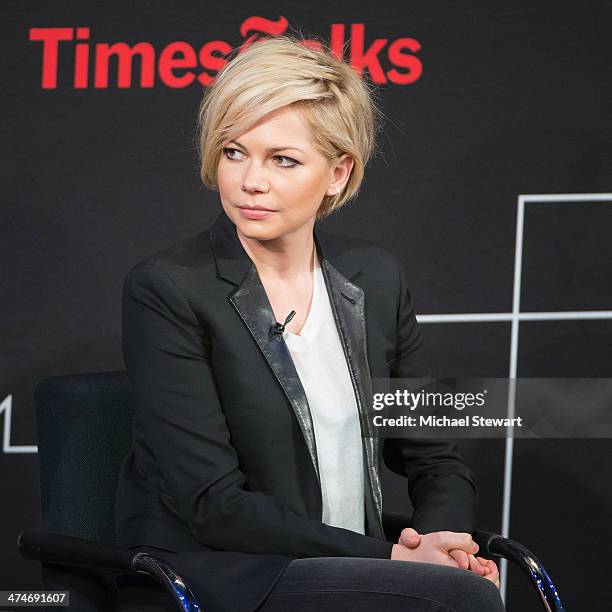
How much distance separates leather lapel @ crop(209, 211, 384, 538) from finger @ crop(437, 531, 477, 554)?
0.77 feet

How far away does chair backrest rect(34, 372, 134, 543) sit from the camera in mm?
2211

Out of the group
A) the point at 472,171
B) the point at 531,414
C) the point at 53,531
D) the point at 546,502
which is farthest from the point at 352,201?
the point at 53,531

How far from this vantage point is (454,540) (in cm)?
197

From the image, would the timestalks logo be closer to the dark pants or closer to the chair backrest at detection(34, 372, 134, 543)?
the chair backrest at detection(34, 372, 134, 543)

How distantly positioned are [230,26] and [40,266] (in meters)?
0.86

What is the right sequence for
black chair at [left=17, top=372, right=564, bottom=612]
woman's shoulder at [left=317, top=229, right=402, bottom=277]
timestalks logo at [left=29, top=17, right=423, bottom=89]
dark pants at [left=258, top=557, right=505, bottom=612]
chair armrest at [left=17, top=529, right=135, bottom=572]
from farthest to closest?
timestalks logo at [left=29, top=17, right=423, bottom=89] → woman's shoulder at [left=317, top=229, right=402, bottom=277] → black chair at [left=17, top=372, right=564, bottom=612] → chair armrest at [left=17, top=529, right=135, bottom=572] → dark pants at [left=258, top=557, right=505, bottom=612]

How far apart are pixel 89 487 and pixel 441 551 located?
2.36 ft

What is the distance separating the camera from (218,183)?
2133mm

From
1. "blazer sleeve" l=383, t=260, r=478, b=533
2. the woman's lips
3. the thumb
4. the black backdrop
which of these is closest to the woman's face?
the woman's lips

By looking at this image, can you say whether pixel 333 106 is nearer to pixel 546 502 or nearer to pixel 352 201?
pixel 352 201

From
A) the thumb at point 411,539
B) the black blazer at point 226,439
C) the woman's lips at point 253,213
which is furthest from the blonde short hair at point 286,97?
the thumb at point 411,539

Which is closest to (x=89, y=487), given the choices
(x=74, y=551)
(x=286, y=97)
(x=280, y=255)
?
(x=74, y=551)

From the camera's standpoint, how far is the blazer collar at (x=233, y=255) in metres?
2.12

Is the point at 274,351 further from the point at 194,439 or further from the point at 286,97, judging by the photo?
the point at 286,97
